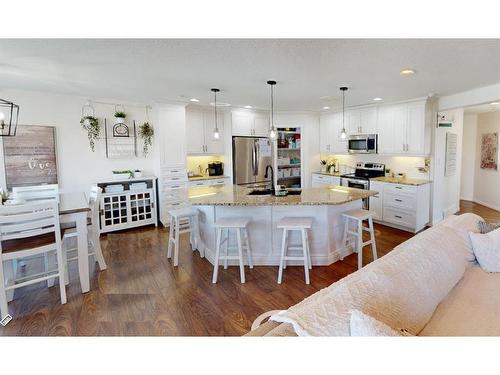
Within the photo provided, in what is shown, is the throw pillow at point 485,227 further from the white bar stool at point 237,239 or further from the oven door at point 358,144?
the oven door at point 358,144

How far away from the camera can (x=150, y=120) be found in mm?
5422

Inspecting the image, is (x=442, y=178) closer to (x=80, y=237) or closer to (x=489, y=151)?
(x=489, y=151)

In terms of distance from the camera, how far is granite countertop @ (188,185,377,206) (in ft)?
10.2

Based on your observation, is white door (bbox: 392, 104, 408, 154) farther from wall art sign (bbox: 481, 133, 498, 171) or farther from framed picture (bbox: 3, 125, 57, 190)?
framed picture (bbox: 3, 125, 57, 190)

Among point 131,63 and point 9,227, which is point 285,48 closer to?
point 131,63

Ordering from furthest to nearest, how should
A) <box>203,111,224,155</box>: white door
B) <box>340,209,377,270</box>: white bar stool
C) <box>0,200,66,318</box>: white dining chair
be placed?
<box>203,111,224,155</box>: white door, <box>340,209,377,270</box>: white bar stool, <box>0,200,66,318</box>: white dining chair

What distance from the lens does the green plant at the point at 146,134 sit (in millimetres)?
5336

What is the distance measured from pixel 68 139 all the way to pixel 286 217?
12.8 ft

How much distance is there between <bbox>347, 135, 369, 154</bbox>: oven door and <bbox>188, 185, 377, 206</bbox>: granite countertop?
81.0 inches

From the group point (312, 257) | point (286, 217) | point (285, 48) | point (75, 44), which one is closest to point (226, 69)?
point (285, 48)

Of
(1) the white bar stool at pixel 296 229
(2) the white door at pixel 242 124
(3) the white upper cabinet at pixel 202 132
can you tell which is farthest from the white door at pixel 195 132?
(1) the white bar stool at pixel 296 229

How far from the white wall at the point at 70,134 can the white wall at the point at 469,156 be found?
24.2 ft

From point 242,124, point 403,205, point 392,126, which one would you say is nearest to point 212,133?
point 242,124

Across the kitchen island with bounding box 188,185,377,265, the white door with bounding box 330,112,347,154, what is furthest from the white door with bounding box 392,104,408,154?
the kitchen island with bounding box 188,185,377,265
